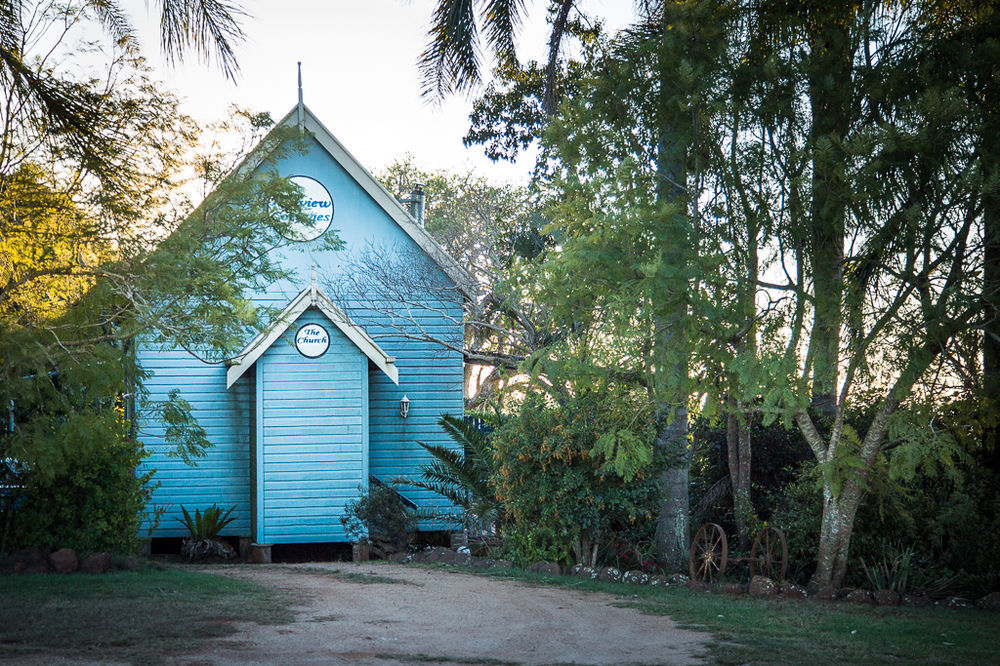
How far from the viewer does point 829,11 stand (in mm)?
10609

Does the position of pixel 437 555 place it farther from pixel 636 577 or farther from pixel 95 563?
pixel 95 563

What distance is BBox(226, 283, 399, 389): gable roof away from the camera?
15.7 metres

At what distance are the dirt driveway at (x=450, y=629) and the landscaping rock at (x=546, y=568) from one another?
84 cm

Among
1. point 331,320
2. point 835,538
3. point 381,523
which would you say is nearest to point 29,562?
point 381,523

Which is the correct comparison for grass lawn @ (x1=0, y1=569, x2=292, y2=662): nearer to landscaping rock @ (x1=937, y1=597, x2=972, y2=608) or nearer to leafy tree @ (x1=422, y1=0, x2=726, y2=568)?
leafy tree @ (x1=422, y1=0, x2=726, y2=568)

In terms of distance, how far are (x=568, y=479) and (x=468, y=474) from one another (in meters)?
3.00

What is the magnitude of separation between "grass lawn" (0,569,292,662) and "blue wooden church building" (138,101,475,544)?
4177 mm

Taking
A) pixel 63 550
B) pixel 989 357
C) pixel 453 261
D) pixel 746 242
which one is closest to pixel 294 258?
pixel 453 261

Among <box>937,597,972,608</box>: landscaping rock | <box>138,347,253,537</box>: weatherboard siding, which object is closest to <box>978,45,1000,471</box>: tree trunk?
<box>937,597,972,608</box>: landscaping rock

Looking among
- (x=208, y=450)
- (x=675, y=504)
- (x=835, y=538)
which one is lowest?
(x=835, y=538)

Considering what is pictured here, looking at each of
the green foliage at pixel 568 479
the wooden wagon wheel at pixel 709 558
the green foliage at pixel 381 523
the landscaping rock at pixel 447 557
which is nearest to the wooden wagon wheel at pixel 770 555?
the wooden wagon wheel at pixel 709 558

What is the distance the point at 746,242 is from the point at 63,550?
8687 mm

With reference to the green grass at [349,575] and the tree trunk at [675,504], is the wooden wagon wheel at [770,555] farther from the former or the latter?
the green grass at [349,575]

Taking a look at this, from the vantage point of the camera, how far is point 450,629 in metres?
8.67
